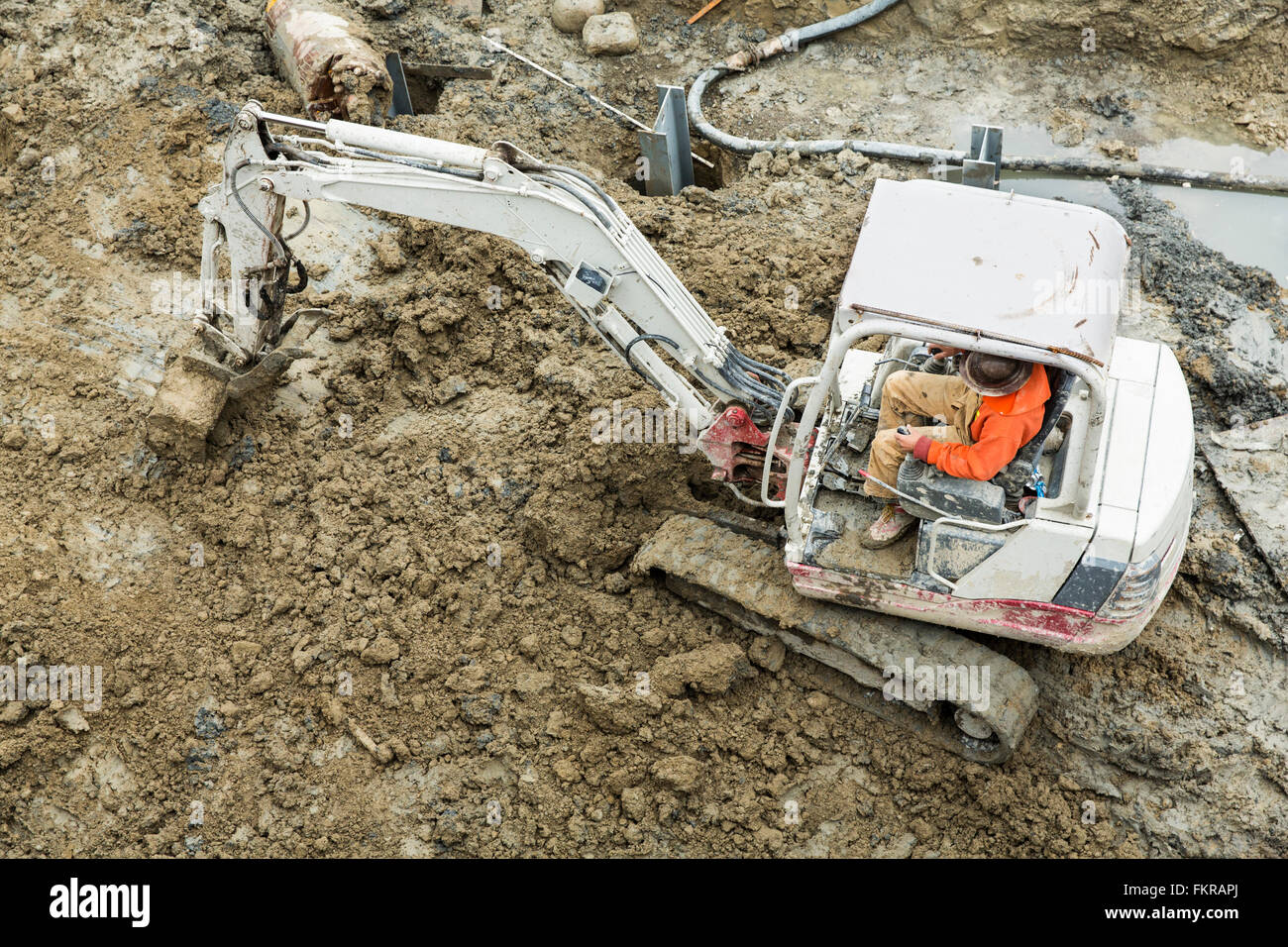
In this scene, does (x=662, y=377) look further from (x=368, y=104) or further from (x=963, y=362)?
(x=368, y=104)

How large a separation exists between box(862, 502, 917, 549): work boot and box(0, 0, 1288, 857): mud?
1052 millimetres

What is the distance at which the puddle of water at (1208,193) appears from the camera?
26.5 ft

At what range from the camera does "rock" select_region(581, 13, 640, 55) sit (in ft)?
33.1

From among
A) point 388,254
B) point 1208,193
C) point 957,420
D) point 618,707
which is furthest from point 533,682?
point 1208,193

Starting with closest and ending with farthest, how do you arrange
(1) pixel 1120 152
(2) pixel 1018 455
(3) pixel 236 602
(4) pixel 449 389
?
(2) pixel 1018 455, (3) pixel 236 602, (4) pixel 449 389, (1) pixel 1120 152

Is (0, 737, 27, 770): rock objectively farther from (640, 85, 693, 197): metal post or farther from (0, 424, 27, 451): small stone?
(640, 85, 693, 197): metal post

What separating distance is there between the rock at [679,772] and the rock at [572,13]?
725cm

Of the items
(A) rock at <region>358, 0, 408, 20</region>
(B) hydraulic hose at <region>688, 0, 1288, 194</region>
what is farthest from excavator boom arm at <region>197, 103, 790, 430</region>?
(A) rock at <region>358, 0, 408, 20</region>

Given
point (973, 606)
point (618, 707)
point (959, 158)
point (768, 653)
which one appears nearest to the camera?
point (973, 606)

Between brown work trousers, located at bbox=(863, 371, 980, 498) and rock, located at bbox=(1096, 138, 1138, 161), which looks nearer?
brown work trousers, located at bbox=(863, 371, 980, 498)

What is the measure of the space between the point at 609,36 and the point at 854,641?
264 inches

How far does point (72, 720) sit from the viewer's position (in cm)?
591

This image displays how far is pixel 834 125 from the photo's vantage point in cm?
941

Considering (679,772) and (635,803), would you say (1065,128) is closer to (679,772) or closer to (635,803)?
(679,772)
